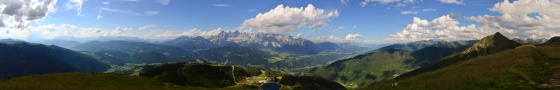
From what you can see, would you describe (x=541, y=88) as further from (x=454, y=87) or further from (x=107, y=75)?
(x=107, y=75)

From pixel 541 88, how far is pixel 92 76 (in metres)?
122

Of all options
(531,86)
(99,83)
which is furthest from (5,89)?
(531,86)

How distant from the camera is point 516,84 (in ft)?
114

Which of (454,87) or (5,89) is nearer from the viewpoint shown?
(454,87)

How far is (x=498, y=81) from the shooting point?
125 ft

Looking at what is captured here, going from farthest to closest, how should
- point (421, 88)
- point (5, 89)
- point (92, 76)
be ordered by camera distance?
point (92, 76)
point (5, 89)
point (421, 88)


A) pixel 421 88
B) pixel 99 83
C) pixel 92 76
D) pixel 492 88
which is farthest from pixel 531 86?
pixel 92 76

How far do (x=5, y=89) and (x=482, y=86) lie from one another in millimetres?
67634

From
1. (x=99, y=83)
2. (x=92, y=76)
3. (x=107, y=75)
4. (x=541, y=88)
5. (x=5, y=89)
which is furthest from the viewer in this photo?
(x=107, y=75)

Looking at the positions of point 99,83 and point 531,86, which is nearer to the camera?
point 531,86

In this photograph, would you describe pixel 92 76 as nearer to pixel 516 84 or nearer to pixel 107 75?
pixel 107 75

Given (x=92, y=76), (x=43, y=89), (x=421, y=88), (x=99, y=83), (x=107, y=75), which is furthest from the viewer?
(x=107, y=75)

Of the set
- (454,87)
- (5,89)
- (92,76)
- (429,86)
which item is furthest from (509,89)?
(92,76)

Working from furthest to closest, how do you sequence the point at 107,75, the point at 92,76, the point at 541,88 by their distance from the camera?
the point at 107,75
the point at 92,76
the point at 541,88
